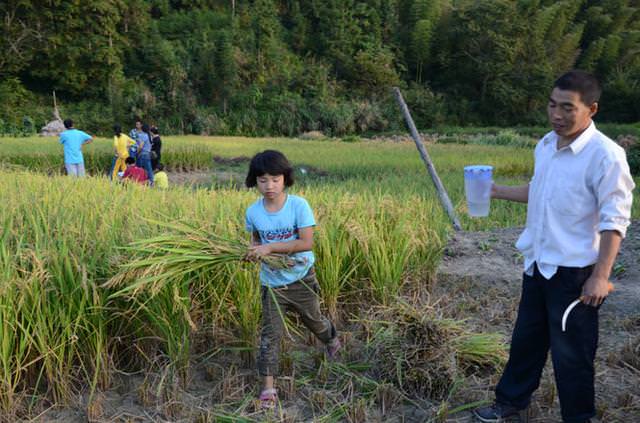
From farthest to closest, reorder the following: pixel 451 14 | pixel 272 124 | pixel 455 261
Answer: pixel 451 14
pixel 272 124
pixel 455 261

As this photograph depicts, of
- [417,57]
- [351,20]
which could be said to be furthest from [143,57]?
[417,57]

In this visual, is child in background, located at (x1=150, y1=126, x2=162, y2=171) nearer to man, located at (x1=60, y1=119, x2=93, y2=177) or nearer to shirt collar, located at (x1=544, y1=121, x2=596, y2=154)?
man, located at (x1=60, y1=119, x2=93, y2=177)

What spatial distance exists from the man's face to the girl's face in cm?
102

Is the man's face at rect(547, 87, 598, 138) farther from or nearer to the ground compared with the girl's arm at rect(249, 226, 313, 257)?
farther from the ground

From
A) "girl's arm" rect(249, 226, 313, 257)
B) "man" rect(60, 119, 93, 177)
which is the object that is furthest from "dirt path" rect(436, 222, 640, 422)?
"man" rect(60, 119, 93, 177)

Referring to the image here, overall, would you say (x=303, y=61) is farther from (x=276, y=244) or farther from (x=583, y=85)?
(x=583, y=85)

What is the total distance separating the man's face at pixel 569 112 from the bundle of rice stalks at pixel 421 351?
3.01 feet

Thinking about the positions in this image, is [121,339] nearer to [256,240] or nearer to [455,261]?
[256,240]

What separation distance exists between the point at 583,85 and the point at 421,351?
120 cm

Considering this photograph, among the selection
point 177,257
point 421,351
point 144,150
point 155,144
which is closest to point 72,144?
point 144,150

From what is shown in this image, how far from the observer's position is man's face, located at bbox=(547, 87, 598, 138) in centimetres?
185

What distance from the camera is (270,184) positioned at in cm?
221

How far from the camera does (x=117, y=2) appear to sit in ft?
88.6

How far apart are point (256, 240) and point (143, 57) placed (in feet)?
95.9
